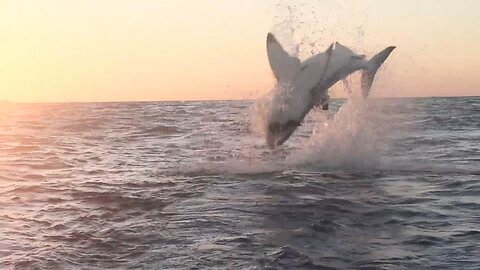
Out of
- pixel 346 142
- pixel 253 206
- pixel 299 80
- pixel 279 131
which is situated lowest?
pixel 253 206

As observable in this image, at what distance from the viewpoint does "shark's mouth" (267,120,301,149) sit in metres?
16.7

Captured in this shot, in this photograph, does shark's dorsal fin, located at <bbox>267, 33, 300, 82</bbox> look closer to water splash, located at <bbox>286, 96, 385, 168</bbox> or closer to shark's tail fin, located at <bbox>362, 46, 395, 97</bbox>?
shark's tail fin, located at <bbox>362, 46, 395, 97</bbox>

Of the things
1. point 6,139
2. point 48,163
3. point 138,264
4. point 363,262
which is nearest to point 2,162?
point 48,163

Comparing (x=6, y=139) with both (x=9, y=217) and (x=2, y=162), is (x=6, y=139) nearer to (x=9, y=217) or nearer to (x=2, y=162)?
(x=2, y=162)

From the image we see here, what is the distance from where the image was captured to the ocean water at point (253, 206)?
8.62 metres

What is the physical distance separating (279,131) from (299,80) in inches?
59.0

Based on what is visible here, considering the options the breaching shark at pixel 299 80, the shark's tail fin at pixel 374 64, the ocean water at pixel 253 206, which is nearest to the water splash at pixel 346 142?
the ocean water at pixel 253 206

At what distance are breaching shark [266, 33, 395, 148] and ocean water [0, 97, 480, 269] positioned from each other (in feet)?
3.94

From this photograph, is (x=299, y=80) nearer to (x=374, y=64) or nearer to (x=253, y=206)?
(x=374, y=64)

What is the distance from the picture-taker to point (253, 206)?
40.0ft

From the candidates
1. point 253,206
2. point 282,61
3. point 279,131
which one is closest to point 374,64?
point 282,61

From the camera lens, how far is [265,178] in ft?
53.5

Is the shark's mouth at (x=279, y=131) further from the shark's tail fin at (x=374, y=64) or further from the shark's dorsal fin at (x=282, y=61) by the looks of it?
Result: the shark's tail fin at (x=374, y=64)

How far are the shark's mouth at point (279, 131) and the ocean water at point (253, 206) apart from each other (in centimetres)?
85
